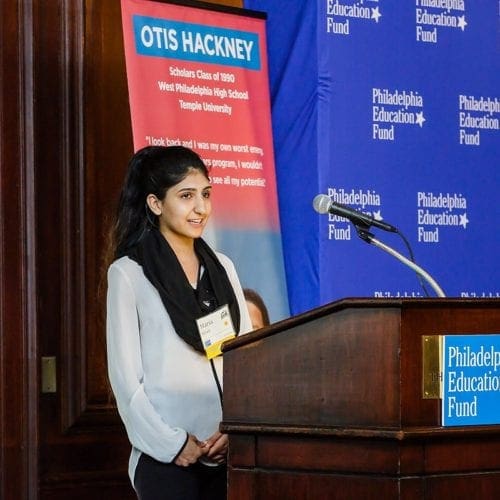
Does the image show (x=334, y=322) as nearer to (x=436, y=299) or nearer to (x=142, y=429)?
(x=436, y=299)

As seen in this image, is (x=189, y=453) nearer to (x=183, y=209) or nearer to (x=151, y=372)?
(x=151, y=372)

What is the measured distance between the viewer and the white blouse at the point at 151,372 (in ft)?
10.7

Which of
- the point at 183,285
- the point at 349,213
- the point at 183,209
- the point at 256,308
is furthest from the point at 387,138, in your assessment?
the point at 349,213

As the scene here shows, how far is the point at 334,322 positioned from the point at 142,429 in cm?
99

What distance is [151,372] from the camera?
3311 millimetres

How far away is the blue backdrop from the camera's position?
4379 millimetres

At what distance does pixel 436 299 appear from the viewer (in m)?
2.39

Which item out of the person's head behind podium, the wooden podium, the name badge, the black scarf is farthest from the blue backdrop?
the wooden podium

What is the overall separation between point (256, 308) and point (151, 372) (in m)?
1.02

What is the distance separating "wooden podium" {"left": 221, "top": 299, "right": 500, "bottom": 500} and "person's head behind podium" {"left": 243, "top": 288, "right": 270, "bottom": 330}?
1.60m

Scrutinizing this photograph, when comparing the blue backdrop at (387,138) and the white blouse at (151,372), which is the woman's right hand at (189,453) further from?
the blue backdrop at (387,138)

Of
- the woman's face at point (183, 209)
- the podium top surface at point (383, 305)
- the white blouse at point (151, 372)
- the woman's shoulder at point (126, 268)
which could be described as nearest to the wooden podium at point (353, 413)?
the podium top surface at point (383, 305)

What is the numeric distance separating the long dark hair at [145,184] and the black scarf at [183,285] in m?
0.07

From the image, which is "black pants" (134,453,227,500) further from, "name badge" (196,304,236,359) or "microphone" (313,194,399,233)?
"microphone" (313,194,399,233)
